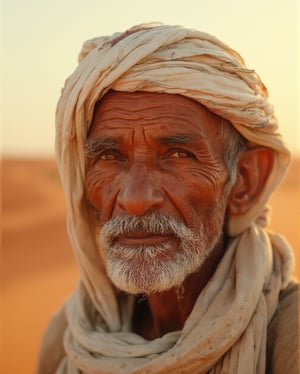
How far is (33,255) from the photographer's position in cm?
1467

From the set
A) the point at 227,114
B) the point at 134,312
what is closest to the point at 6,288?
the point at 134,312

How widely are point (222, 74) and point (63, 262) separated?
11114mm

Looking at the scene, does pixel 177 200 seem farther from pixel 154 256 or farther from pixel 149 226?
pixel 154 256

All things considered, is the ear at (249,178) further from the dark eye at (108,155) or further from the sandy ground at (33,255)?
the sandy ground at (33,255)

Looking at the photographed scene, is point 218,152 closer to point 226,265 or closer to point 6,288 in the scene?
point 226,265

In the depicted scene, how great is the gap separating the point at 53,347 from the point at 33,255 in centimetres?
1109

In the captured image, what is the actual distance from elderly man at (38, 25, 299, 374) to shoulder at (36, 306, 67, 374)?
0.38 m

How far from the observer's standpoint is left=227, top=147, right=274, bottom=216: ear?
132 inches

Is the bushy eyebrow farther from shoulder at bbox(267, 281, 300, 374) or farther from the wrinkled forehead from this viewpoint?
shoulder at bbox(267, 281, 300, 374)

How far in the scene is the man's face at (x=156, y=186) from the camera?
299cm

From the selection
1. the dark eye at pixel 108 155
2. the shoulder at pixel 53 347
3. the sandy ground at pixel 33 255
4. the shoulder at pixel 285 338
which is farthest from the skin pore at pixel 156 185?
the sandy ground at pixel 33 255

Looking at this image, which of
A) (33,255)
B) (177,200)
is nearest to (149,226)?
(177,200)


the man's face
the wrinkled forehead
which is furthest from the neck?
the wrinkled forehead

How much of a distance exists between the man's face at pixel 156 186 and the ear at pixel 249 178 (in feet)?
0.49
